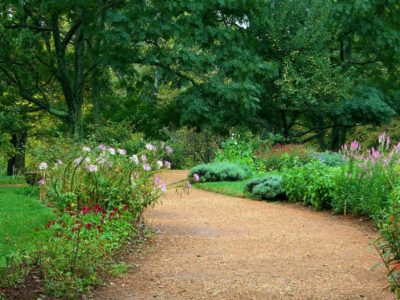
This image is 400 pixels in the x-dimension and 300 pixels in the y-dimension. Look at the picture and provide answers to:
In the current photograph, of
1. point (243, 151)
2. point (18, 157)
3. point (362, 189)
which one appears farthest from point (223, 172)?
point (18, 157)

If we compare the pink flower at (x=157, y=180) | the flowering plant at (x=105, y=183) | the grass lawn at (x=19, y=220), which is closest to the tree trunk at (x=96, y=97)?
the grass lawn at (x=19, y=220)

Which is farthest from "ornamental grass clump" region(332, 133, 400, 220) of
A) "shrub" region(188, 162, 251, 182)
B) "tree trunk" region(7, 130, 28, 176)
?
"tree trunk" region(7, 130, 28, 176)

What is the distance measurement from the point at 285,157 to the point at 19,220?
9766mm

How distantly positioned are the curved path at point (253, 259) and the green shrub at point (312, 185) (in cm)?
36

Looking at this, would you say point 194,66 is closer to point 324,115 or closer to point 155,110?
point 155,110

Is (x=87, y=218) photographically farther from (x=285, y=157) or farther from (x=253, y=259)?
(x=285, y=157)

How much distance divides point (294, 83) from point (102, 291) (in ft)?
53.0

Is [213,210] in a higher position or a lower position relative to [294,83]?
lower

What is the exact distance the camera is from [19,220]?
22.1 feet

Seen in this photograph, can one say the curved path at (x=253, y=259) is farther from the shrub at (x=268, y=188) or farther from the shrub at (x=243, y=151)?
the shrub at (x=243, y=151)

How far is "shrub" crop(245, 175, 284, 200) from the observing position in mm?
11125

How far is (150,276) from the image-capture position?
5363 mm

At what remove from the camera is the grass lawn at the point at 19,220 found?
5483mm

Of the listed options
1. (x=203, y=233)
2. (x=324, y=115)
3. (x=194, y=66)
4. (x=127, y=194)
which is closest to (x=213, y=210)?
(x=203, y=233)
